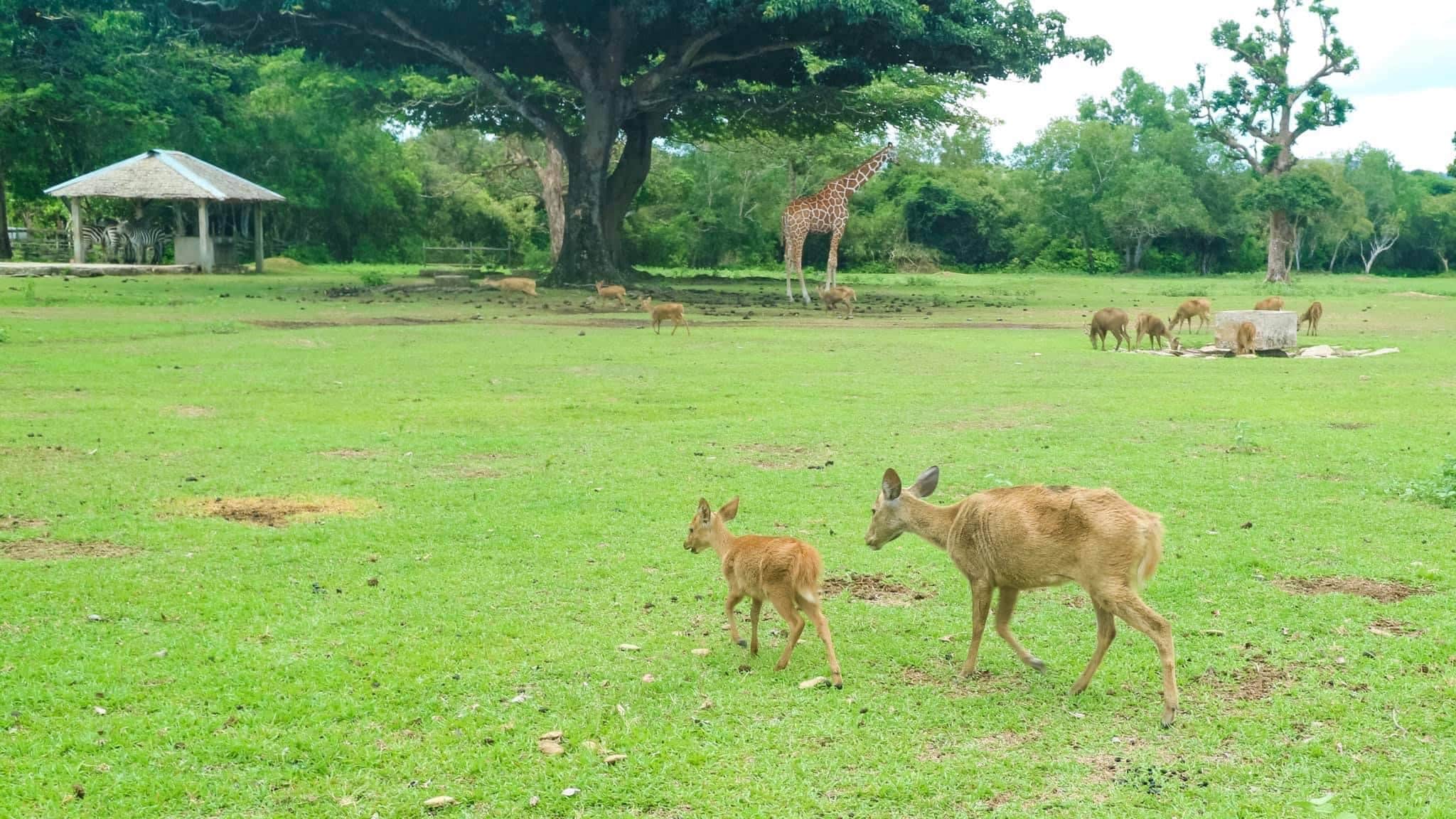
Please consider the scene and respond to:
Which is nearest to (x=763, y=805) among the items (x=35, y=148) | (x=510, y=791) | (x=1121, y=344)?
(x=510, y=791)

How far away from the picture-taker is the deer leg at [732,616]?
643 cm

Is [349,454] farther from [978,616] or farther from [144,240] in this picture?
[144,240]

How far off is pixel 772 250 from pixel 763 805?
6148 cm

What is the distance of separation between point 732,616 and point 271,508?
4410 millimetres

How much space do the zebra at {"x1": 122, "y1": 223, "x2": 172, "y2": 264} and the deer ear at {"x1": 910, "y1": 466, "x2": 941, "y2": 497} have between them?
43561 mm

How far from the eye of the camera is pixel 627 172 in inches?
1545

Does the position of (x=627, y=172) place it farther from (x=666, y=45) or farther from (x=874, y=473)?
(x=874, y=473)

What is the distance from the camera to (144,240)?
44219mm

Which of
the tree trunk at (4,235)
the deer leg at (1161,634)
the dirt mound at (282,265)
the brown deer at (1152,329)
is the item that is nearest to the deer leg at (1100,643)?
the deer leg at (1161,634)

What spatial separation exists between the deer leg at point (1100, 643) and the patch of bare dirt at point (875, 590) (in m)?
1.57

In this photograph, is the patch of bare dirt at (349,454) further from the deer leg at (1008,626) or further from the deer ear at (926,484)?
the deer leg at (1008,626)

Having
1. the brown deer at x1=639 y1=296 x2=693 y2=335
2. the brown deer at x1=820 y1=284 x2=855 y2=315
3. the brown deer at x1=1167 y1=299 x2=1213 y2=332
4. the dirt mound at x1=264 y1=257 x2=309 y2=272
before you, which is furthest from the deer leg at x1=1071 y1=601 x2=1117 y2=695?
the dirt mound at x1=264 y1=257 x2=309 y2=272

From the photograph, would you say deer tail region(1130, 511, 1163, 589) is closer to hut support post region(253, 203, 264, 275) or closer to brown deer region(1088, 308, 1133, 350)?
brown deer region(1088, 308, 1133, 350)

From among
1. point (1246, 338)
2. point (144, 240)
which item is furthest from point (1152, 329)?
point (144, 240)
